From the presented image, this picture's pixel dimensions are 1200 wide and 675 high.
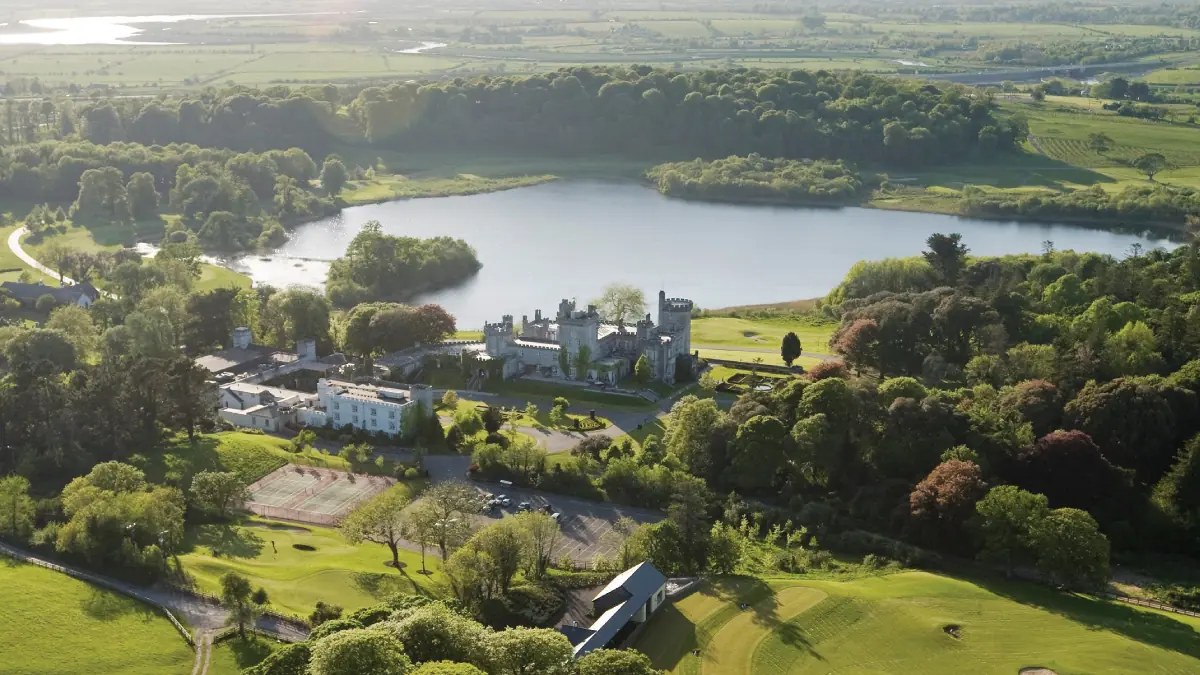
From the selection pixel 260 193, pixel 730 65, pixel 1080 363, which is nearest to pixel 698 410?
pixel 1080 363

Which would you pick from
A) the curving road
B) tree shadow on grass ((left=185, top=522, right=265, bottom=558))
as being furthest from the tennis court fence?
the curving road

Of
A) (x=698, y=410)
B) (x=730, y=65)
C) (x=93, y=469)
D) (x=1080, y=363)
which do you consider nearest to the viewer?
(x=93, y=469)

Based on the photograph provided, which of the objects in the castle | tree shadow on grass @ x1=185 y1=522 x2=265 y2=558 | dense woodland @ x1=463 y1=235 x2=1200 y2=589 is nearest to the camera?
dense woodland @ x1=463 y1=235 x2=1200 y2=589

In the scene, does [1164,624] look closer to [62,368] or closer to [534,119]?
[62,368]

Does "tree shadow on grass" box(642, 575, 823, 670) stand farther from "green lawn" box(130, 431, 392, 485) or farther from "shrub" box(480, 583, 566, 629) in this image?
"green lawn" box(130, 431, 392, 485)

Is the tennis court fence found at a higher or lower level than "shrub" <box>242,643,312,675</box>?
lower

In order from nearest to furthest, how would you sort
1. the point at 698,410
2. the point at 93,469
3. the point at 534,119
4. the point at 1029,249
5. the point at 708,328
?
1. the point at 93,469
2. the point at 698,410
3. the point at 708,328
4. the point at 1029,249
5. the point at 534,119
